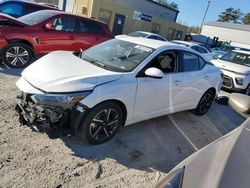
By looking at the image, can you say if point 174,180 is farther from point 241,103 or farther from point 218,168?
point 241,103

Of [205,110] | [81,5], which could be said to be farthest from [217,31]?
[205,110]

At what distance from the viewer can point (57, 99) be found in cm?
359

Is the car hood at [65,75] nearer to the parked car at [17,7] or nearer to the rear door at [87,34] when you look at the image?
the rear door at [87,34]

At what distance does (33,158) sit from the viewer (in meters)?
3.62

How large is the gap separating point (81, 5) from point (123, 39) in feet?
68.2

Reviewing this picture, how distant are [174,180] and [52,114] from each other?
2183 mm

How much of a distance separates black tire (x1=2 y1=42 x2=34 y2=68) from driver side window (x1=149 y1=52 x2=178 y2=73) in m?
4.14

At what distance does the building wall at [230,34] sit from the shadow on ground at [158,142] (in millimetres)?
52429

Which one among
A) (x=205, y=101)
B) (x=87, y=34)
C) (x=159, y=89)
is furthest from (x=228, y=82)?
(x=159, y=89)

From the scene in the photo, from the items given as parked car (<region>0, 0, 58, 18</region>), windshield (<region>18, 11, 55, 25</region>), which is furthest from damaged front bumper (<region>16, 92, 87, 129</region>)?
parked car (<region>0, 0, 58, 18</region>)

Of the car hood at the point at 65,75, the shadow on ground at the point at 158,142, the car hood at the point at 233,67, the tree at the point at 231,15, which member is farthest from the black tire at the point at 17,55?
the tree at the point at 231,15

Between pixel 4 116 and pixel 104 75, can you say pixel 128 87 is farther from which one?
pixel 4 116

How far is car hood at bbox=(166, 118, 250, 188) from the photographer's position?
162 cm

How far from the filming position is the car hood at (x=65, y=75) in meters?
3.67
